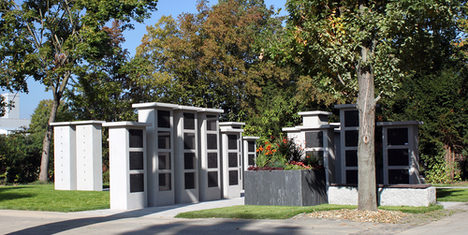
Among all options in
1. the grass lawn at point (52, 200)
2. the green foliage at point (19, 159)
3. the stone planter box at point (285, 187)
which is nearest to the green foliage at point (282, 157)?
the stone planter box at point (285, 187)

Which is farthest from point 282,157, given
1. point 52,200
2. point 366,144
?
point 52,200

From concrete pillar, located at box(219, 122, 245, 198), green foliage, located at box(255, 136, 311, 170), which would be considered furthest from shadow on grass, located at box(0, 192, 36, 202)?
green foliage, located at box(255, 136, 311, 170)

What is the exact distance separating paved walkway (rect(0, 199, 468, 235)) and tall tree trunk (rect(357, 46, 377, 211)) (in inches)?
48.9

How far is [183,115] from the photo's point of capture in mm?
18031

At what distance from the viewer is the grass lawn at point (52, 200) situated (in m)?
16.2

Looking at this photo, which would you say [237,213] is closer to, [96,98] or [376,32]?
[376,32]

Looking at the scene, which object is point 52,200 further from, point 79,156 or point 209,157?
point 79,156

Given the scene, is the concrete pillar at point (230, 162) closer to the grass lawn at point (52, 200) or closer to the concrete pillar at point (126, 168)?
the concrete pillar at point (126, 168)

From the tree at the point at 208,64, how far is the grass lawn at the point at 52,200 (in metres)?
15.9

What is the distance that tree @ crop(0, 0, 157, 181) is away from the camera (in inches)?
1121

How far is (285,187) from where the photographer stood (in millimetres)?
15352

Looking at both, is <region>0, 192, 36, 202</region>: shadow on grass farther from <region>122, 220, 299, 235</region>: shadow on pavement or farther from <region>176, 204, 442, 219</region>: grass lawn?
<region>122, 220, 299, 235</region>: shadow on pavement

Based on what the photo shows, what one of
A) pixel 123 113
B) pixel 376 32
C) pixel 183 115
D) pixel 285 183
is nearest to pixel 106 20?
pixel 123 113

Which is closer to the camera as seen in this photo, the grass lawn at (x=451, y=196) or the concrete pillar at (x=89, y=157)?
the grass lawn at (x=451, y=196)
